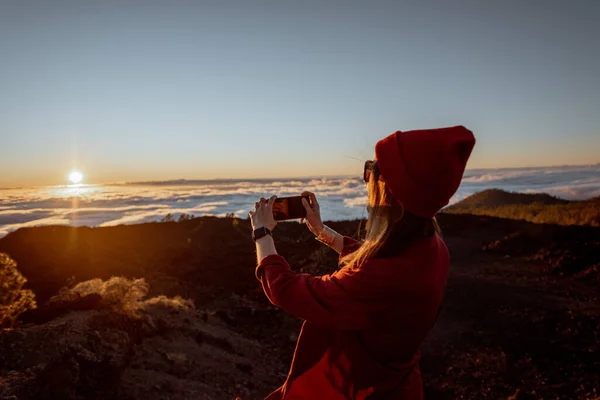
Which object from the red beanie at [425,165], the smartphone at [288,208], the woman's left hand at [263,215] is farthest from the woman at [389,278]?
the smartphone at [288,208]

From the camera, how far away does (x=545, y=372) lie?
7590 mm

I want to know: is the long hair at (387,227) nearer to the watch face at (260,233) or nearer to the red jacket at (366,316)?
the red jacket at (366,316)

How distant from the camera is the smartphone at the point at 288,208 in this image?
7.46 feet

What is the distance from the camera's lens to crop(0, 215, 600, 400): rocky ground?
15.8 feet

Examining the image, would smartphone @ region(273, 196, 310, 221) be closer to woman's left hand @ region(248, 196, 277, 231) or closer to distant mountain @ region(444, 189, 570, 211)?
woman's left hand @ region(248, 196, 277, 231)

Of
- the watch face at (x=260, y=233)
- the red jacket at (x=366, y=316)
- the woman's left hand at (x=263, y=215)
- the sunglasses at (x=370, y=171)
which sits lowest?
the red jacket at (x=366, y=316)

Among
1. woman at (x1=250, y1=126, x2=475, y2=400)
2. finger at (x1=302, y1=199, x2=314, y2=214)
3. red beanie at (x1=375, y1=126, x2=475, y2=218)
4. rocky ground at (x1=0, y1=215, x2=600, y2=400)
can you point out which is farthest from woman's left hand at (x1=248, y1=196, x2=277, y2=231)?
rocky ground at (x1=0, y1=215, x2=600, y2=400)

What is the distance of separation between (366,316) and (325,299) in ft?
0.62

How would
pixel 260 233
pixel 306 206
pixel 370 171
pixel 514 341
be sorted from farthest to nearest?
pixel 514 341 < pixel 306 206 < pixel 260 233 < pixel 370 171

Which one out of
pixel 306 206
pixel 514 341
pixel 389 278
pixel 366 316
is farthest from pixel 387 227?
pixel 514 341

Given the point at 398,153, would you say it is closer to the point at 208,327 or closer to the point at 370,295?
the point at 370,295

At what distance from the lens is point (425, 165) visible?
5.41ft

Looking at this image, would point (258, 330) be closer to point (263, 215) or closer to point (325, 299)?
point (263, 215)

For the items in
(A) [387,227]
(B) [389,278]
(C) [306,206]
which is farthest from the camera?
(C) [306,206]
